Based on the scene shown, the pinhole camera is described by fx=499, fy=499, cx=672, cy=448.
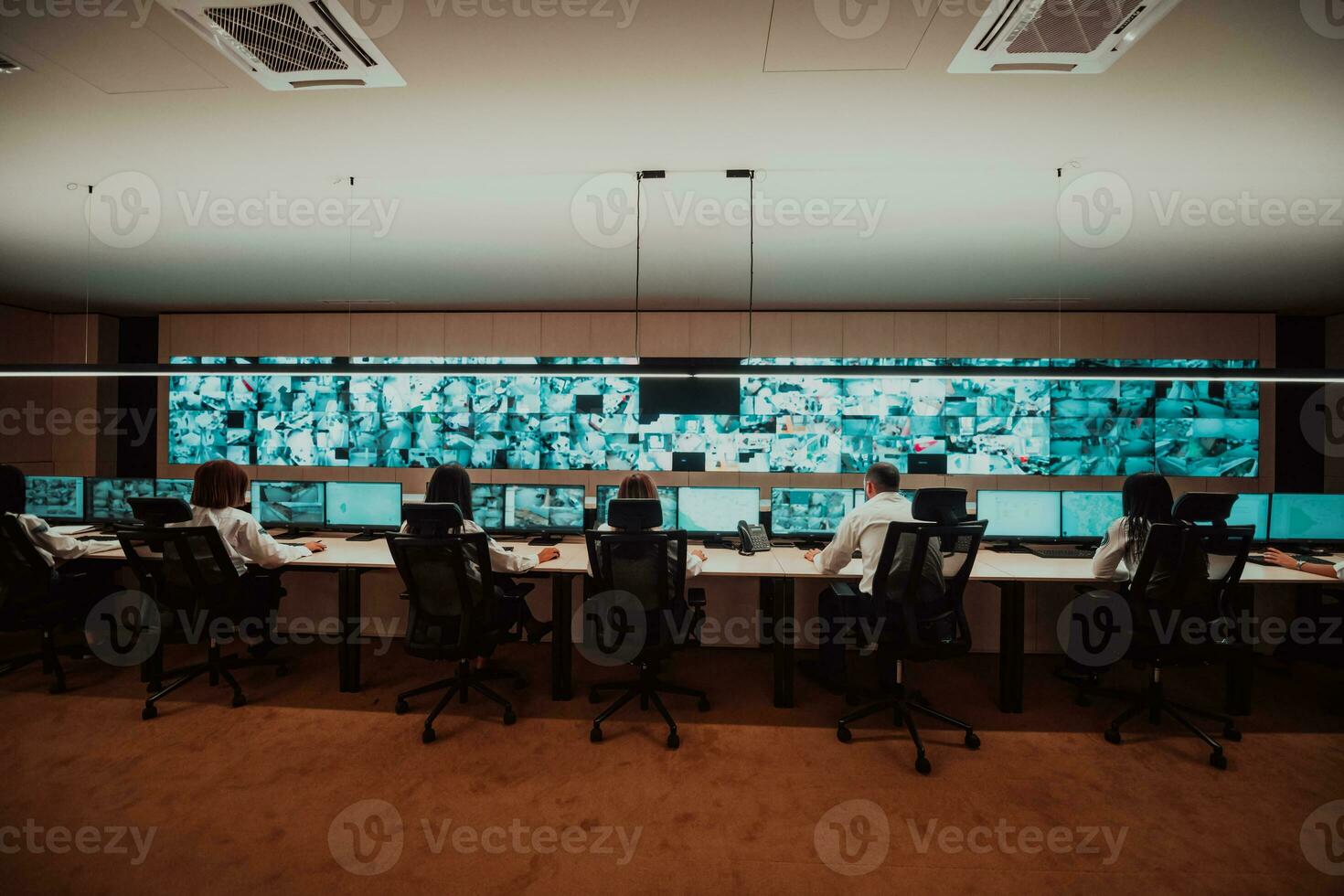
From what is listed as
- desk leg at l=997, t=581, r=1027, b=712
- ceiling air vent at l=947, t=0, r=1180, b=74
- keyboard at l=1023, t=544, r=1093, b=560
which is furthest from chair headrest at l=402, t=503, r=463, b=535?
keyboard at l=1023, t=544, r=1093, b=560

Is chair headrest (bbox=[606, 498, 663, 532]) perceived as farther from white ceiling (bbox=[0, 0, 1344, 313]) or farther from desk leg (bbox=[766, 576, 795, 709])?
white ceiling (bbox=[0, 0, 1344, 313])

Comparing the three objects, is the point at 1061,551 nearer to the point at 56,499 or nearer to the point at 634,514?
the point at 634,514

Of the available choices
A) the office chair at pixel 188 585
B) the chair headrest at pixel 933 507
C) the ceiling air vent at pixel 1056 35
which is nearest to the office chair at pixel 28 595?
the office chair at pixel 188 585

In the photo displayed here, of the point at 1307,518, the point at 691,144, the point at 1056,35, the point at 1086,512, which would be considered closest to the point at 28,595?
the point at 691,144

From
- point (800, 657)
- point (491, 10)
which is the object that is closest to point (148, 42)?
point (491, 10)

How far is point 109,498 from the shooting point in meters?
3.97

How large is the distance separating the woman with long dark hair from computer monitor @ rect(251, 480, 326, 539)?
513 cm

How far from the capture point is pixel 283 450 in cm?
436

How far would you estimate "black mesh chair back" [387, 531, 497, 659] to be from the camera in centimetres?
249

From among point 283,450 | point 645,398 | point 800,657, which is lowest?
point 800,657

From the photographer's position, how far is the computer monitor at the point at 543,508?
12.2 ft

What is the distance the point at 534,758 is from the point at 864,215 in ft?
10.6

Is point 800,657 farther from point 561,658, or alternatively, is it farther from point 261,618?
point 261,618

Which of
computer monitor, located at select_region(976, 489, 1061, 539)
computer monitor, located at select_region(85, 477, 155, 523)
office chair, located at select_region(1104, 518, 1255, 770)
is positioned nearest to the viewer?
office chair, located at select_region(1104, 518, 1255, 770)
